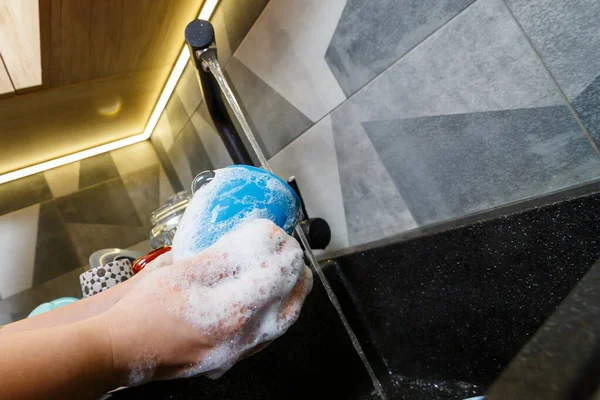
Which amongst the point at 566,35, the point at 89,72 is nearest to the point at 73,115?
the point at 89,72

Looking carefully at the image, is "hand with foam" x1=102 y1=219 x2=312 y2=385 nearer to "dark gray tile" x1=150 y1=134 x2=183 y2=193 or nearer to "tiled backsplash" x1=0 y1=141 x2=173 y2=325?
"tiled backsplash" x1=0 y1=141 x2=173 y2=325

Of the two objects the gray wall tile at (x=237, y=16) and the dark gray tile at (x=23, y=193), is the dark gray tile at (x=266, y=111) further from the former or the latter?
the dark gray tile at (x=23, y=193)

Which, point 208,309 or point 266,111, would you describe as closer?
point 208,309

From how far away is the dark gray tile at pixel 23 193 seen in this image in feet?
5.52

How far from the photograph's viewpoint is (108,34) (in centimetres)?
113

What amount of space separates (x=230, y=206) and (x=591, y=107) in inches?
20.9

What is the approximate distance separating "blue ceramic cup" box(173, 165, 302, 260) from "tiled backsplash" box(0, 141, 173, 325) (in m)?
1.59

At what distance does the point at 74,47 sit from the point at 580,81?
1.28 m

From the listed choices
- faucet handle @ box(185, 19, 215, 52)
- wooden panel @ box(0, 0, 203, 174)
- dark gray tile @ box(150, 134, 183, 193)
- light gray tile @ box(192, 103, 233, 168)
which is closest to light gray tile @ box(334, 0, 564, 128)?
faucet handle @ box(185, 19, 215, 52)

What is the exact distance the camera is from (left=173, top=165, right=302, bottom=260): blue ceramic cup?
40 centimetres

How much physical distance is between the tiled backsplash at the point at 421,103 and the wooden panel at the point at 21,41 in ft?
1.93

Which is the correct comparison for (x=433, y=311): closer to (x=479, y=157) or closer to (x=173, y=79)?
(x=479, y=157)

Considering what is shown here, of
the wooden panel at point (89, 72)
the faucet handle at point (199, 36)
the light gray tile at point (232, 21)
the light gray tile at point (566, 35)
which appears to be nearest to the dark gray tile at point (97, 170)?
the wooden panel at point (89, 72)

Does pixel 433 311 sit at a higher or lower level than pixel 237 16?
lower
